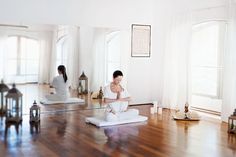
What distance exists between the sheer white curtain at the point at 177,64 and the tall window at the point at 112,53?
3.54 ft

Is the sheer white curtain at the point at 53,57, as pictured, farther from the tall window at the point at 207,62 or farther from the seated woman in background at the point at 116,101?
the tall window at the point at 207,62

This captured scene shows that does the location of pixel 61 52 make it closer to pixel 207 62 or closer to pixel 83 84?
pixel 83 84

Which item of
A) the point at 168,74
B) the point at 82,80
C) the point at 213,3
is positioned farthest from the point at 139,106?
the point at 213,3

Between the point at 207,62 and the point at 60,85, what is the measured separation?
3.08 m

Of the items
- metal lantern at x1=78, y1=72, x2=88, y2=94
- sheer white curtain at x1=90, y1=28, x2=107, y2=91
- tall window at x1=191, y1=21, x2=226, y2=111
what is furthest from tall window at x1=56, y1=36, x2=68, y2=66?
tall window at x1=191, y1=21, x2=226, y2=111

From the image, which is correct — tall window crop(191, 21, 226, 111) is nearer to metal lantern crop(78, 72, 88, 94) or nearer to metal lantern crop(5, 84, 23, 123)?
metal lantern crop(78, 72, 88, 94)

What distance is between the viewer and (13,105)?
18.5 ft

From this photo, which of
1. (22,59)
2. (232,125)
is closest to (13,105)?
(22,59)

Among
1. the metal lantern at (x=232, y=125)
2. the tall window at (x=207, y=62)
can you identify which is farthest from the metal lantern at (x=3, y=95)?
the tall window at (x=207, y=62)

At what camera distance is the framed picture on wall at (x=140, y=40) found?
296 inches

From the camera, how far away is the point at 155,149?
4.06 m

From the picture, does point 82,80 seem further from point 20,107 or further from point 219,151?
point 219,151

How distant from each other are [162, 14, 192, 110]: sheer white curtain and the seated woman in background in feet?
5.22

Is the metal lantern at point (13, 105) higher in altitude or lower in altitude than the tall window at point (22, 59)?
lower
